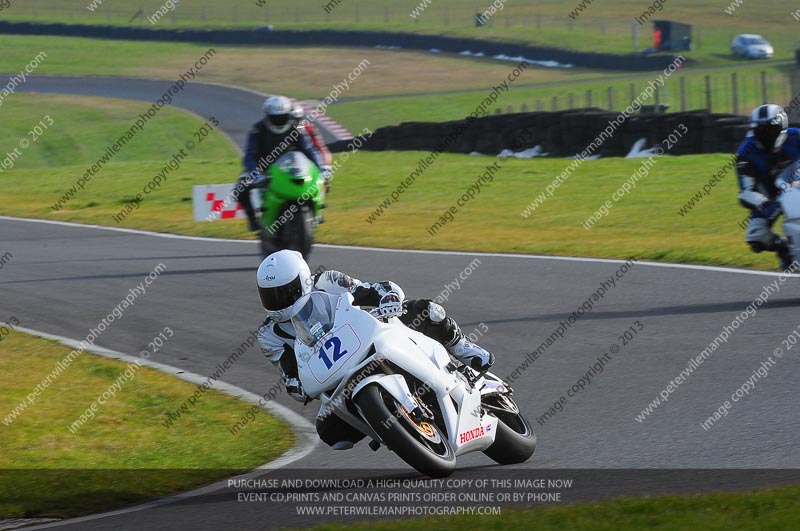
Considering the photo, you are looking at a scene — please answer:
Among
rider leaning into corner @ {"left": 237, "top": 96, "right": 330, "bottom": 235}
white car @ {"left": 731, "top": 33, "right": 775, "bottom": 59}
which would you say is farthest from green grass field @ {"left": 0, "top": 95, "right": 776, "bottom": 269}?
white car @ {"left": 731, "top": 33, "right": 775, "bottom": 59}

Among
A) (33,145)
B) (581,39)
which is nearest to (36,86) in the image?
(33,145)

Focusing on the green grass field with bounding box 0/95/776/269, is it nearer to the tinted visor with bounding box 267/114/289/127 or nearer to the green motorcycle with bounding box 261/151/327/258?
the green motorcycle with bounding box 261/151/327/258

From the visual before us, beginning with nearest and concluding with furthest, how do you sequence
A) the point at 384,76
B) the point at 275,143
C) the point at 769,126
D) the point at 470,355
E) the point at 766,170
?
the point at 470,355 → the point at 769,126 → the point at 766,170 → the point at 275,143 → the point at 384,76

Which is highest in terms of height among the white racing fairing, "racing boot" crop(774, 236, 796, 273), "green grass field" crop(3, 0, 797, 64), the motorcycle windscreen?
the motorcycle windscreen

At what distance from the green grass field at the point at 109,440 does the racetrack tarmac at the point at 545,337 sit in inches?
18.0

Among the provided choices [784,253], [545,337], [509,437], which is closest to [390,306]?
[509,437]

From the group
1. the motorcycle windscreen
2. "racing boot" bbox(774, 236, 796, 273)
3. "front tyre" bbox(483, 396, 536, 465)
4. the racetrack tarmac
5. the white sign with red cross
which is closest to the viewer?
the racetrack tarmac

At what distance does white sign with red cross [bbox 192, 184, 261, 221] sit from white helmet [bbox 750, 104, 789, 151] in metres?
9.76

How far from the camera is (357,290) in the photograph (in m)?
6.74

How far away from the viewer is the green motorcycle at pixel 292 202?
12844 millimetres

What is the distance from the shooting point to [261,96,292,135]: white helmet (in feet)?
43.9

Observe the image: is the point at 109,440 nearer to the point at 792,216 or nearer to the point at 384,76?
the point at 792,216

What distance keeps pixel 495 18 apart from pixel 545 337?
2531 inches

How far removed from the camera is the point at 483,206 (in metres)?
21.1
